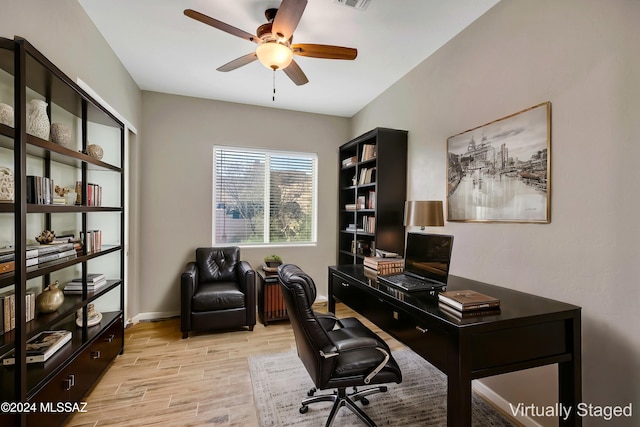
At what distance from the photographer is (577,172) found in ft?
5.26

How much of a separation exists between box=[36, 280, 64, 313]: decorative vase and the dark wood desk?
2.11m

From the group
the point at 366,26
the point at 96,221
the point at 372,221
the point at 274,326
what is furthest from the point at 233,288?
the point at 366,26

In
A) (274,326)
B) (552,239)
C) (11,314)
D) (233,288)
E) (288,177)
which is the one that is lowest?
(274,326)

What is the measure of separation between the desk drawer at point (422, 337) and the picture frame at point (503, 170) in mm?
1041

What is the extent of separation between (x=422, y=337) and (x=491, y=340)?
313 mm

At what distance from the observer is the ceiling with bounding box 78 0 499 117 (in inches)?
84.0

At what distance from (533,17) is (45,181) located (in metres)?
3.15

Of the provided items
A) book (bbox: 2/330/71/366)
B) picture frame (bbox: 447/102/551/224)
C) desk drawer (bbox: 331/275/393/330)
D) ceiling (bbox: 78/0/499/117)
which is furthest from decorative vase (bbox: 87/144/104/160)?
picture frame (bbox: 447/102/551/224)

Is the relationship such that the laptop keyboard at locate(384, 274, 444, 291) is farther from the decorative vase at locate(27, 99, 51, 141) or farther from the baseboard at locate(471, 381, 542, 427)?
the decorative vase at locate(27, 99, 51, 141)

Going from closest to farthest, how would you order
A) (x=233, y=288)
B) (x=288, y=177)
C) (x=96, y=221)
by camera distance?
(x=96, y=221) → (x=233, y=288) → (x=288, y=177)

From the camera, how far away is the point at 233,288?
331cm

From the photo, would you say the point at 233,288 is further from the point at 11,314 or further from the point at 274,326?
the point at 11,314

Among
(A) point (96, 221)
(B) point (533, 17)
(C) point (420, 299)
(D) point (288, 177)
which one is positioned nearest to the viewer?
(C) point (420, 299)
